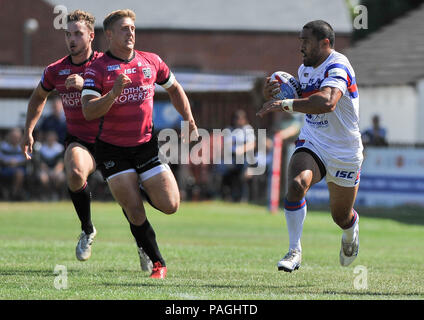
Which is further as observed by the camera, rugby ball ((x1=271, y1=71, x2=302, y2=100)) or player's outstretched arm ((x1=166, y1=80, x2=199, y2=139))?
player's outstretched arm ((x1=166, y1=80, x2=199, y2=139))

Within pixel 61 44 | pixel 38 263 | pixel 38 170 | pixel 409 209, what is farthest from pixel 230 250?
pixel 61 44

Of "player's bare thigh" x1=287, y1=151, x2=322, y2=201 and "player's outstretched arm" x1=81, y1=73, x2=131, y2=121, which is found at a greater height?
"player's outstretched arm" x1=81, y1=73, x2=131, y2=121

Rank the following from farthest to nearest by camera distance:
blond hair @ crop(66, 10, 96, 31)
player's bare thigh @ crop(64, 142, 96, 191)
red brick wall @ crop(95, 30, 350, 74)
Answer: red brick wall @ crop(95, 30, 350, 74) → blond hair @ crop(66, 10, 96, 31) → player's bare thigh @ crop(64, 142, 96, 191)

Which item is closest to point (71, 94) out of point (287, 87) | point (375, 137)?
point (287, 87)

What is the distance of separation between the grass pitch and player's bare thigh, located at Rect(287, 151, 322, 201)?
33.5 inches

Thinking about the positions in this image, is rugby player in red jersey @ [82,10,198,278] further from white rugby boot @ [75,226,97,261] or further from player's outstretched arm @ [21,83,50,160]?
player's outstretched arm @ [21,83,50,160]

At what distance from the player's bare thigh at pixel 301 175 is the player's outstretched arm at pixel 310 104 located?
0.72 m

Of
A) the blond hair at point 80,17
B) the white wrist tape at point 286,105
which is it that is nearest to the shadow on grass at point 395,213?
the blond hair at point 80,17

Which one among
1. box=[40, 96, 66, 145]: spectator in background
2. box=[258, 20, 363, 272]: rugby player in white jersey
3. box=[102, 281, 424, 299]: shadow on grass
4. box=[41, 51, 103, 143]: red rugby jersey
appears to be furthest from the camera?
box=[40, 96, 66, 145]: spectator in background

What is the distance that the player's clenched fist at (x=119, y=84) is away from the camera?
8.52 metres

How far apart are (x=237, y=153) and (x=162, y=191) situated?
13.6 m

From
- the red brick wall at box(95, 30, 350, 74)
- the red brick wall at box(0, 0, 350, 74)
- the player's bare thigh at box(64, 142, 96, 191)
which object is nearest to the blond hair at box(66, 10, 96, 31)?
the player's bare thigh at box(64, 142, 96, 191)

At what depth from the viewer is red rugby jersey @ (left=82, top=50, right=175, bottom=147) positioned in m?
9.02

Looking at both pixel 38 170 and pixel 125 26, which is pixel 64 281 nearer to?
pixel 125 26
